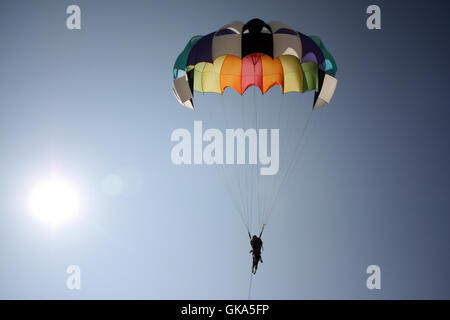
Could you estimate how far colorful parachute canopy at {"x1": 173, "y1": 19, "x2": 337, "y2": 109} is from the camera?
10.4 metres

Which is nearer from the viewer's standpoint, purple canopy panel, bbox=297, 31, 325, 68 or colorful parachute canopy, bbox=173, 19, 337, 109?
colorful parachute canopy, bbox=173, 19, 337, 109

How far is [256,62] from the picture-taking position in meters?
12.1

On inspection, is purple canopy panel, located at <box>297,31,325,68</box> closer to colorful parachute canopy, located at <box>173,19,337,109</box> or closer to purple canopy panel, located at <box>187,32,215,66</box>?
colorful parachute canopy, located at <box>173,19,337,109</box>

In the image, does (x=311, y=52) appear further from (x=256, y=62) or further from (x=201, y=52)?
(x=201, y=52)

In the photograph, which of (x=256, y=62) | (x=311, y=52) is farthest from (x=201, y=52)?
(x=311, y=52)

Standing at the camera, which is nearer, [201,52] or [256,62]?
[201,52]

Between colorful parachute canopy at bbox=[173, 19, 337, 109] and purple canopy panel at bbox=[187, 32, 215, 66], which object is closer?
colorful parachute canopy at bbox=[173, 19, 337, 109]

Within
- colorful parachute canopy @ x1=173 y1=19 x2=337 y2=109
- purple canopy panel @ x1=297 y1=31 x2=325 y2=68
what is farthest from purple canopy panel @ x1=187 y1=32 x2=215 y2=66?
purple canopy panel @ x1=297 y1=31 x2=325 y2=68

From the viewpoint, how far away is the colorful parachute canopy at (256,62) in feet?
34.2

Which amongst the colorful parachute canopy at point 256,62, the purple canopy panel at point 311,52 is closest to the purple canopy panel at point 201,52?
the colorful parachute canopy at point 256,62

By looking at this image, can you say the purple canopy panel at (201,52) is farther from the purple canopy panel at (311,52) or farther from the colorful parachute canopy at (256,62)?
the purple canopy panel at (311,52)

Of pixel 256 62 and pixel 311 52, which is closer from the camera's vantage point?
pixel 311 52
